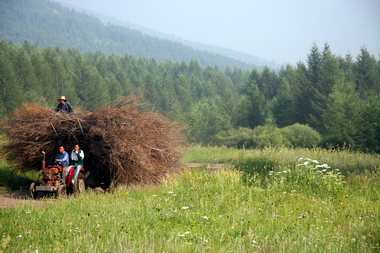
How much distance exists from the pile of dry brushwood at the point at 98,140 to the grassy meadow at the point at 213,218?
2.31 feet

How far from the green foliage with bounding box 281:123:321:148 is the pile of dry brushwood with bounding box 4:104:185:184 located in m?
26.0

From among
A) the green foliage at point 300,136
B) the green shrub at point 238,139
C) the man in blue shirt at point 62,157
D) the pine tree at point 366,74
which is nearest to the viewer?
the man in blue shirt at point 62,157

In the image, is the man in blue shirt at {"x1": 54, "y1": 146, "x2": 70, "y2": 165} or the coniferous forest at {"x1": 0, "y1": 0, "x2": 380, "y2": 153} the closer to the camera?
the man in blue shirt at {"x1": 54, "y1": 146, "x2": 70, "y2": 165}

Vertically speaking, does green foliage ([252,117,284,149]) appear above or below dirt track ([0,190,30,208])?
below

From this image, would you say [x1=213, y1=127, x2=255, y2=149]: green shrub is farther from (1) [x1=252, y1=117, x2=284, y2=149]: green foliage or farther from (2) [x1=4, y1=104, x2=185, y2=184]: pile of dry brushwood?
(2) [x1=4, y1=104, x2=185, y2=184]: pile of dry brushwood

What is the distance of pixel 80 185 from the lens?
10844 millimetres

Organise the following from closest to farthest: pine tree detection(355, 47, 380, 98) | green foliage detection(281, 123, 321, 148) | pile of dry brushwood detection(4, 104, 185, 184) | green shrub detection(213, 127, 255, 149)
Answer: pile of dry brushwood detection(4, 104, 185, 184), green foliage detection(281, 123, 321, 148), green shrub detection(213, 127, 255, 149), pine tree detection(355, 47, 380, 98)

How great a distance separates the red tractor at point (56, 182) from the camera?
10.2 meters

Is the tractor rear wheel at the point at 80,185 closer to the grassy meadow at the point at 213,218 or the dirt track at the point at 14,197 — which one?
the grassy meadow at the point at 213,218

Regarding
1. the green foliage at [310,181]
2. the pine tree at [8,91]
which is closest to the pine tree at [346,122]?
the green foliage at [310,181]

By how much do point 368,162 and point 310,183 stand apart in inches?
198

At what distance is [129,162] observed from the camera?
11.2m

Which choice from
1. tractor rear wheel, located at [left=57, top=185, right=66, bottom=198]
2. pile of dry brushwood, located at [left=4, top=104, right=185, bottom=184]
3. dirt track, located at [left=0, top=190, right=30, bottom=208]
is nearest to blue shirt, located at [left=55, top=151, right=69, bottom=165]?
pile of dry brushwood, located at [left=4, top=104, right=185, bottom=184]

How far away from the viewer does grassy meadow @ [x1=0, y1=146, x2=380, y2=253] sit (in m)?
5.74
